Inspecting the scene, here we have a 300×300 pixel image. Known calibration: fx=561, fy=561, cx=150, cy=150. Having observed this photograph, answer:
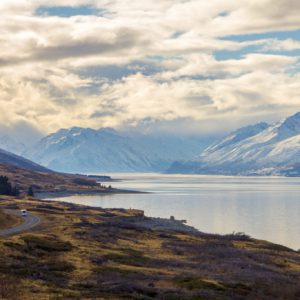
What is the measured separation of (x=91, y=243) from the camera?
7788 cm

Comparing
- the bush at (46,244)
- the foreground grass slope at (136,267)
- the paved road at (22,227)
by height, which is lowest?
the foreground grass slope at (136,267)

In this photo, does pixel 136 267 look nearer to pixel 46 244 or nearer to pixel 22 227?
pixel 46 244

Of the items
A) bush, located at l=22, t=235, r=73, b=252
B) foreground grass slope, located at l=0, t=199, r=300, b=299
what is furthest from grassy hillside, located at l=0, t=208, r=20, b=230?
bush, located at l=22, t=235, r=73, b=252

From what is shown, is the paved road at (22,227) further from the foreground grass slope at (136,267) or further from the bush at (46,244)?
the bush at (46,244)

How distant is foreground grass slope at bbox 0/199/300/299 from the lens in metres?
45.2

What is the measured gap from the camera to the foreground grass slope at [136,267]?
45219 millimetres

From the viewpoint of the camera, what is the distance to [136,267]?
199 feet

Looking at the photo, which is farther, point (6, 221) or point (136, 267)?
point (6, 221)

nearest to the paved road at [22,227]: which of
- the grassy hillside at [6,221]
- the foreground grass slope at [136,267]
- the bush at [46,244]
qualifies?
the grassy hillside at [6,221]

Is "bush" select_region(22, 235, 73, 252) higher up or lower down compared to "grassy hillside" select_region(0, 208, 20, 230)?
lower down

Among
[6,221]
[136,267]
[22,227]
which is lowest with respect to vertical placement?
[136,267]

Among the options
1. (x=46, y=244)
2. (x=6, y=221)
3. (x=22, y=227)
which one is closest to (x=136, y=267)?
(x=46, y=244)

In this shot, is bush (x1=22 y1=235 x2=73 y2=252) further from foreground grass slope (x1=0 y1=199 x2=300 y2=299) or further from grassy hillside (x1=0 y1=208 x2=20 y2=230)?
grassy hillside (x1=0 y1=208 x2=20 y2=230)

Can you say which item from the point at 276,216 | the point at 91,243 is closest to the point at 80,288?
the point at 91,243
